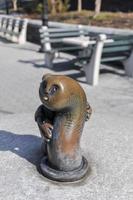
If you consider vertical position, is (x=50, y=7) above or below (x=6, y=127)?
below

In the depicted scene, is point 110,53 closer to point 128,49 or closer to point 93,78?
point 128,49

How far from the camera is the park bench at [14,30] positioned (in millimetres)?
15008

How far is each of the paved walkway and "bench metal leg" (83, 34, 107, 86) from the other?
0.53 feet

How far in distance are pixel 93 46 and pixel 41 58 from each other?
3.27 meters

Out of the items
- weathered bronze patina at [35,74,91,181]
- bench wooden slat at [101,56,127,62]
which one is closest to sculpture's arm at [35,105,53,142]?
weathered bronze patina at [35,74,91,181]

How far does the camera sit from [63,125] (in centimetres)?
399

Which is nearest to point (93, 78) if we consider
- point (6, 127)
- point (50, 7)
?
point (6, 127)

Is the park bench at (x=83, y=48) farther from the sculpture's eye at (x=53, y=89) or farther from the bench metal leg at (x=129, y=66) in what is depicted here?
the sculpture's eye at (x=53, y=89)

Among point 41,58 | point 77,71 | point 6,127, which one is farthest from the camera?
point 41,58

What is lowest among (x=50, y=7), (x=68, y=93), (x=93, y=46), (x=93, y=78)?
(x=50, y=7)

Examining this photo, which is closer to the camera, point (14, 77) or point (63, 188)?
point (63, 188)

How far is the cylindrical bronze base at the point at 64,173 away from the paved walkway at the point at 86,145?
0.19 ft

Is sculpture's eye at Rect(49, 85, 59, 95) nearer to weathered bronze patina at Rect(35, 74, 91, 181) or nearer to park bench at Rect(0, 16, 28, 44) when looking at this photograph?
weathered bronze patina at Rect(35, 74, 91, 181)

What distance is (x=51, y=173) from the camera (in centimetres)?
409
